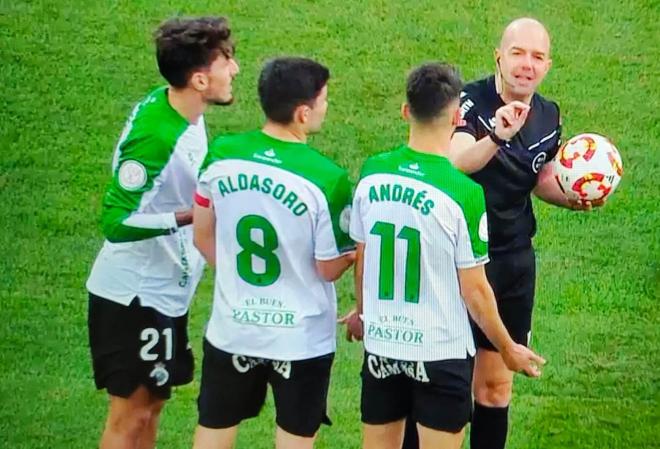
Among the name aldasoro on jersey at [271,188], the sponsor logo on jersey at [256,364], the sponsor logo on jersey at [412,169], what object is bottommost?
the sponsor logo on jersey at [256,364]

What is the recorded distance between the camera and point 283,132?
4660 mm

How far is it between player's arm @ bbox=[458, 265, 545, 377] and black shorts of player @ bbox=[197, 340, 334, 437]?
533 millimetres

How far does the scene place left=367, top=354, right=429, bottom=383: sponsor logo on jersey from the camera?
4.73 meters

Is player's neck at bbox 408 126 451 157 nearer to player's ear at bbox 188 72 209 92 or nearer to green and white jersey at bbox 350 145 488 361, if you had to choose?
green and white jersey at bbox 350 145 488 361

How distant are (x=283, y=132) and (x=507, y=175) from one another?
1.08 m

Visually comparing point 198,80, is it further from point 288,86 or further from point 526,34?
point 526,34

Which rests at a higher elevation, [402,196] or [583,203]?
[402,196]

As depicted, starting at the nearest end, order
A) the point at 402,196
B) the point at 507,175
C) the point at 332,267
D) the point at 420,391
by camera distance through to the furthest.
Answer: the point at 402,196 → the point at 332,267 → the point at 420,391 → the point at 507,175

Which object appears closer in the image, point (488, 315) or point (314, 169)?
point (314, 169)

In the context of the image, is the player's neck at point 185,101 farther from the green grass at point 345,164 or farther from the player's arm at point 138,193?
the green grass at point 345,164

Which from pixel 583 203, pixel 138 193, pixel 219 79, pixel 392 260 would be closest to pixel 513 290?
pixel 583 203

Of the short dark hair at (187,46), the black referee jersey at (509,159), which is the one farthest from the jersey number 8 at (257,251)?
the black referee jersey at (509,159)

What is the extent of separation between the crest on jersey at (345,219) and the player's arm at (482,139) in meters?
0.58

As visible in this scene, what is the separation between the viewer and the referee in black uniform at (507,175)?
5.22 meters
